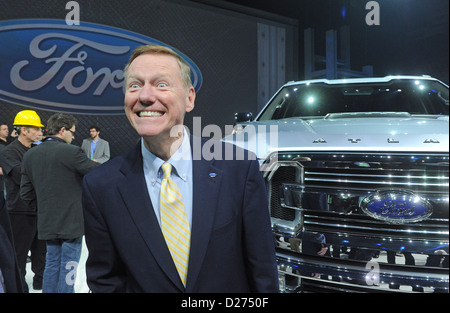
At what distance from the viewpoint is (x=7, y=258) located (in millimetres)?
991

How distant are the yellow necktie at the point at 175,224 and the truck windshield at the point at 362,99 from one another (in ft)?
7.11

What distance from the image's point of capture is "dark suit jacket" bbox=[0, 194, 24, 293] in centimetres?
99

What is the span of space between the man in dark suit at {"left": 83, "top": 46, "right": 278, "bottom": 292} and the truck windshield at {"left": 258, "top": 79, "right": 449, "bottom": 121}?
2.08 metres

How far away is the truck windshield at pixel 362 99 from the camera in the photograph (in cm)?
320

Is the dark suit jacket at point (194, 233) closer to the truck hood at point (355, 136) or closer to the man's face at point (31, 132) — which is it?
the truck hood at point (355, 136)

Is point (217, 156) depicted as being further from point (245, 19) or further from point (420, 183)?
point (245, 19)

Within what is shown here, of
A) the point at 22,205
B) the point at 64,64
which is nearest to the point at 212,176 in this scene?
the point at 22,205

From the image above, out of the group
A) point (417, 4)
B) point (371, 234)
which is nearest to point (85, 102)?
point (371, 234)

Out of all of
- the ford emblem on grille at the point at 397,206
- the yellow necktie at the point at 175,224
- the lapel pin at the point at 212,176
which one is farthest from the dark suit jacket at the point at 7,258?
the ford emblem on grille at the point at 397,206

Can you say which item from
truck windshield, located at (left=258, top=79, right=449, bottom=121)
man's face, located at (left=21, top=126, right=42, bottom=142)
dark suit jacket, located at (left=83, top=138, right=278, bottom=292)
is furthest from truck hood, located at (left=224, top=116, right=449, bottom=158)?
man's face, located at (left=21, top=126, right=42, bottom=142)

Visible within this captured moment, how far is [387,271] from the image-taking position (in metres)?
1.94
